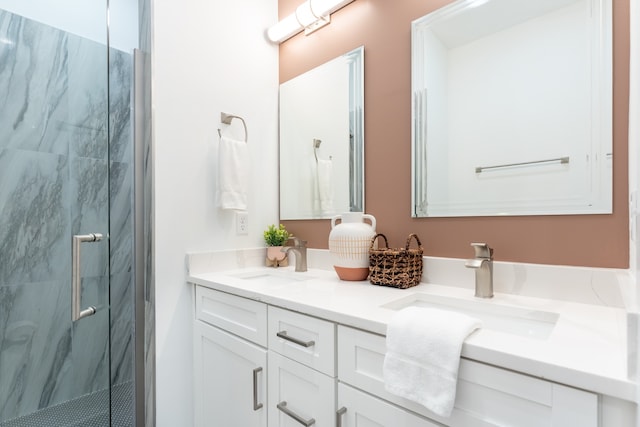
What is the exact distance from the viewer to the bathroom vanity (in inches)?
21.6

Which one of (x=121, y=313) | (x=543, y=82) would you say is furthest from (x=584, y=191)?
(x=121, y=313)

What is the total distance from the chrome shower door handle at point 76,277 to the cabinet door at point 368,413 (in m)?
0.97

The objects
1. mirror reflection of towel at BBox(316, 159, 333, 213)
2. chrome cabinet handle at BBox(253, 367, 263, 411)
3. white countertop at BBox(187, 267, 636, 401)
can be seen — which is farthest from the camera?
mirror reflection of towel at BBox(316, 159, 333, 213)

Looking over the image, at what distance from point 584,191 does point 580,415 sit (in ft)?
2.29

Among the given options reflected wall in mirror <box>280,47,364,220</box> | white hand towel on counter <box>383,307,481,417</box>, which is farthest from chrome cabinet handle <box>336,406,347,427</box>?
reflected wall in mirror <box>280,47,364,220</box>

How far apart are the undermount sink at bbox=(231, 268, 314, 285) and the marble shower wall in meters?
0.50

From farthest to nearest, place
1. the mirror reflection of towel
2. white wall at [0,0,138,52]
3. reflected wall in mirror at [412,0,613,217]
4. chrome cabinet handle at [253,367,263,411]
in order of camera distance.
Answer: the mirror reflection of towel < white wall at [0,0,138,52] < chrome cabinet handle at [253,367,263,411] < reflected wall in mirror at [412,0,613,217]

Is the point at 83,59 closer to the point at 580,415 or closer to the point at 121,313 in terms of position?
the point at 121,313

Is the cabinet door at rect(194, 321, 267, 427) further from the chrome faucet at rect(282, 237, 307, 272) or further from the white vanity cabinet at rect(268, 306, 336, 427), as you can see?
the chrome faucet at rect(282, 237, 307, 272)

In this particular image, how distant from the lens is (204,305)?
4.66 ft

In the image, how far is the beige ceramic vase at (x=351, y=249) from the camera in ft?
4.31

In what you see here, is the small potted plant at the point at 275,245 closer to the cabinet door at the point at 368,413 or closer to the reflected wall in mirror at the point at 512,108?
the reflected wall in mirror at the point at 512,108

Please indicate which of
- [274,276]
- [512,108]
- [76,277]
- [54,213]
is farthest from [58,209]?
[512,108]

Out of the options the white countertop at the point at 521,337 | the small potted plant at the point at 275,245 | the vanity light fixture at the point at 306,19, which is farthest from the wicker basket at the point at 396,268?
the vanity light fixture at the point at 306,19
